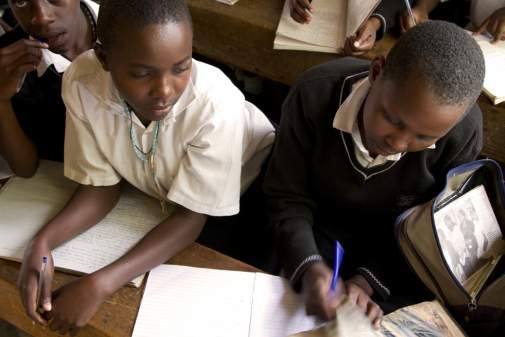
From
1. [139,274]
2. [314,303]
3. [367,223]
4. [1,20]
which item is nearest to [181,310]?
[139,274]

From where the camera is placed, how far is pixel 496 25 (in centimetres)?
140

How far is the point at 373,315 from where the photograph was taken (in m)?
0.83

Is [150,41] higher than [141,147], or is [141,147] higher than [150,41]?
[150,41]

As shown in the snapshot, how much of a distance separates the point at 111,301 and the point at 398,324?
1.71 ft

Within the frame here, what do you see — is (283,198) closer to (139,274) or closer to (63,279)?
(139,274)

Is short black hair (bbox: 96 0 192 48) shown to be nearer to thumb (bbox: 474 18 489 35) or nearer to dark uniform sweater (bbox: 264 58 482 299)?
dark uniform sweater (bbox: 264 58 482 299)

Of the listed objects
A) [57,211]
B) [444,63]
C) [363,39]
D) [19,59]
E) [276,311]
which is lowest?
[57,211]

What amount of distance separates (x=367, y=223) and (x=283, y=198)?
242 mm

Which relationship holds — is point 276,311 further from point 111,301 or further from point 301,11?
point 301,11

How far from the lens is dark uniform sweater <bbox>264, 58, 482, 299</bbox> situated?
3.27ft

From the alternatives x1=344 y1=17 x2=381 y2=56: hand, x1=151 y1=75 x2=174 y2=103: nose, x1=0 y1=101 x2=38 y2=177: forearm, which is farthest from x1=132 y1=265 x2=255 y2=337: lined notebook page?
x1=344 y1=17 x2=381 y2=56: hand

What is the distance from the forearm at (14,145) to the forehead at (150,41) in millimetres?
452

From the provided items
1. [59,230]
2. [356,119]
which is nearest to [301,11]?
[356,119]

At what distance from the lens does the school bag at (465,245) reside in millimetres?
897
